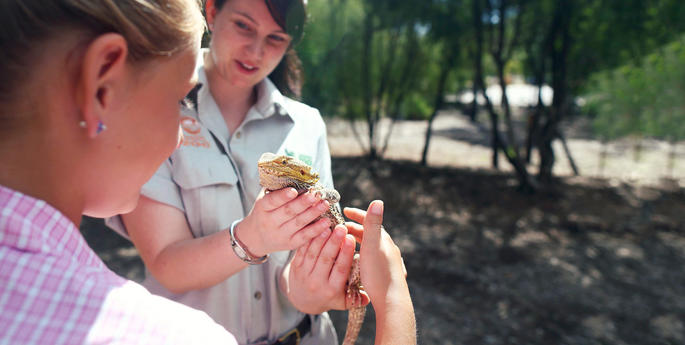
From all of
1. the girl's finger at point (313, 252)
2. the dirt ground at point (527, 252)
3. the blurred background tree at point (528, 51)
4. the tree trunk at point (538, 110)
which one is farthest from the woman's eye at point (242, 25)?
the tree trunk at point (538, 110)

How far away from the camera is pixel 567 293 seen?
5664 millimetres

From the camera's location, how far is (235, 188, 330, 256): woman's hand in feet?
5.13

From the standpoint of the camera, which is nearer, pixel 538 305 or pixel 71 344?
pixel 71 344

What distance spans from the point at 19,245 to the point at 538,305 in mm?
5875

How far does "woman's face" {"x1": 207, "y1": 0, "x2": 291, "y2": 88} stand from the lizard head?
554 millimetres

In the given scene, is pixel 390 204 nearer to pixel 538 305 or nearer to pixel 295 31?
pixel 538 305

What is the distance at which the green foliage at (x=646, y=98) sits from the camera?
643 centimetres

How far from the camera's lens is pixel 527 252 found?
6824 mm

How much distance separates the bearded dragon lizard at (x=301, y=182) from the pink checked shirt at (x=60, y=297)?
0.81 metres

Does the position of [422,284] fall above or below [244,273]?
below

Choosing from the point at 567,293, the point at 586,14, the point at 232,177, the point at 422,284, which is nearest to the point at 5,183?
the point at 232,177

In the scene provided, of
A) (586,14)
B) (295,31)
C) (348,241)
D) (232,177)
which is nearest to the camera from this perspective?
(348,241)

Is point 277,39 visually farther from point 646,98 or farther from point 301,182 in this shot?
point 646,98

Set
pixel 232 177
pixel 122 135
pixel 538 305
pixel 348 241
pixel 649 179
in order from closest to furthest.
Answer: pixel 122 135 < pixel 348 241 < pixel 232 177 < pixel 538 305 < pixel 649 179
